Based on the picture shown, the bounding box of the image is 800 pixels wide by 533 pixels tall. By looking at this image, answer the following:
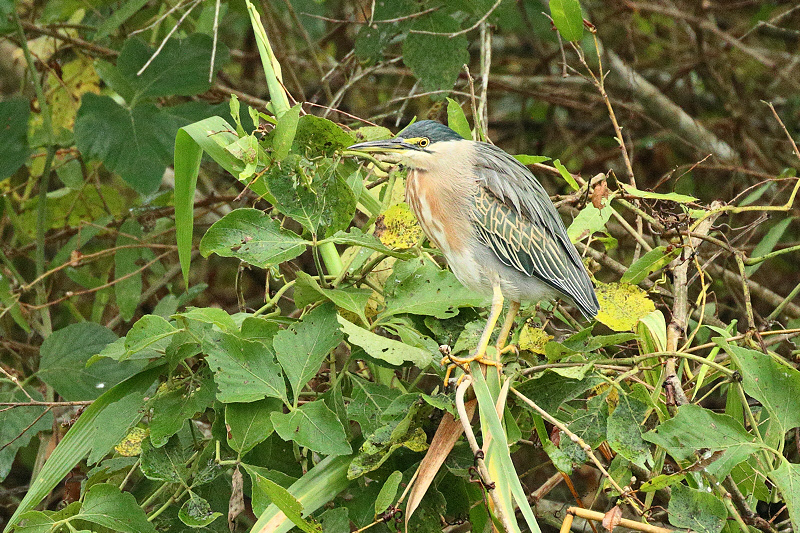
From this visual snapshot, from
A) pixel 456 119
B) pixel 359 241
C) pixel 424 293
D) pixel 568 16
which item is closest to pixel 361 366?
pixel 424 293

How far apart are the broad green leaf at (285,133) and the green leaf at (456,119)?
0.66 meters

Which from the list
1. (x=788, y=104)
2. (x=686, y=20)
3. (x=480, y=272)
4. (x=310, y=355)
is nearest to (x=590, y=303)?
(x=480, y=272)

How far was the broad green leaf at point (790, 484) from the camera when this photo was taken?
129cm

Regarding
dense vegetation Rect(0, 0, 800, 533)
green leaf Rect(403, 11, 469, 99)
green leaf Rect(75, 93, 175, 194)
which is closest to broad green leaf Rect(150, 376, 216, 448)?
dense vegetation Rect(0, 0, 800, 533)

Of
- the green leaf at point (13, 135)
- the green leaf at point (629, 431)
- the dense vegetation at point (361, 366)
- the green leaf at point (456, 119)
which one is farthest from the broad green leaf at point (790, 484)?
the green leaf at point (13, 135)

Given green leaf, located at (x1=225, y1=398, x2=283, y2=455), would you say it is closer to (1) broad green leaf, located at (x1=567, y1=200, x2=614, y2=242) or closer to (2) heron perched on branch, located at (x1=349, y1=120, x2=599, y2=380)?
(2) heron perched on branch, located at (x1=349, y1=120, x2=599, y2=380)

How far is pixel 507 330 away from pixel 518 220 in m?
0.33

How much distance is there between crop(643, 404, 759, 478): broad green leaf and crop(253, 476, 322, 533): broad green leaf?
62 cm

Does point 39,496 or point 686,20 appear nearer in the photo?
point 39,496

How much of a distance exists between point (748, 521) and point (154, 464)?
112 centimetres

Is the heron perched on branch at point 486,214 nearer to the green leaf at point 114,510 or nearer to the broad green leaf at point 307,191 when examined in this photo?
the broad green leaf at point 307,191

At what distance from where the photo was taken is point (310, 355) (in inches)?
61.0

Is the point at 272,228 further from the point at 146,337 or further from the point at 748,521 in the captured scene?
the point at 748,521

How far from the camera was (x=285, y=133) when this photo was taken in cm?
162
